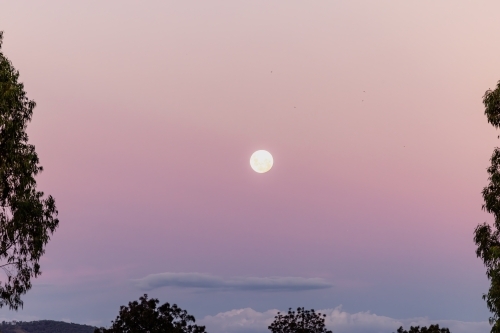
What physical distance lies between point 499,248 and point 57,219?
24.0 meters

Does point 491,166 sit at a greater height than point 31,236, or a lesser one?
greater

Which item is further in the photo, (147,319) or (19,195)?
(147,319)

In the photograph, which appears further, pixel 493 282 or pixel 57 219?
pixel 57 219

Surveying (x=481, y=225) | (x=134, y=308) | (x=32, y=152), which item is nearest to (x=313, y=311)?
(x=134, y=308)

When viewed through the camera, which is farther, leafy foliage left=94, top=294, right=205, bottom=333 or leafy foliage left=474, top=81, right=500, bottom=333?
leafy foliage left=94, top=294, right=205, bottom=333

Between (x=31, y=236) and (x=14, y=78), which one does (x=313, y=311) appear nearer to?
(x=31, y=236)

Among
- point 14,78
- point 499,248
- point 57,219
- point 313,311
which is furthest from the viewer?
point 313,311

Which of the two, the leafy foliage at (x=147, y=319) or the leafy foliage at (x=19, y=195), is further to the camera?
the leafy foliage at (x=147, y=319)

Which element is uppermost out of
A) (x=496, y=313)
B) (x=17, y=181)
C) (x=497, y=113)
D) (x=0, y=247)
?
(x=497, y=113)

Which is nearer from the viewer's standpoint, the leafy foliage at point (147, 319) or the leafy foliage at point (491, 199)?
the leafy foliage at point (491, 199)

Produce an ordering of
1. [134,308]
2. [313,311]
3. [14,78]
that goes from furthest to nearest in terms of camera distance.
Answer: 1. [313,311]
2. [134,308]
3. [14,78]

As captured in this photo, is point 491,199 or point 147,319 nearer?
point 491,199

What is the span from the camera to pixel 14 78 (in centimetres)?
3888

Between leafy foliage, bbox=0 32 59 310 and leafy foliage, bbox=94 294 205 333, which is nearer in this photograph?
leafy foliage, bbox=0 32 59 310
